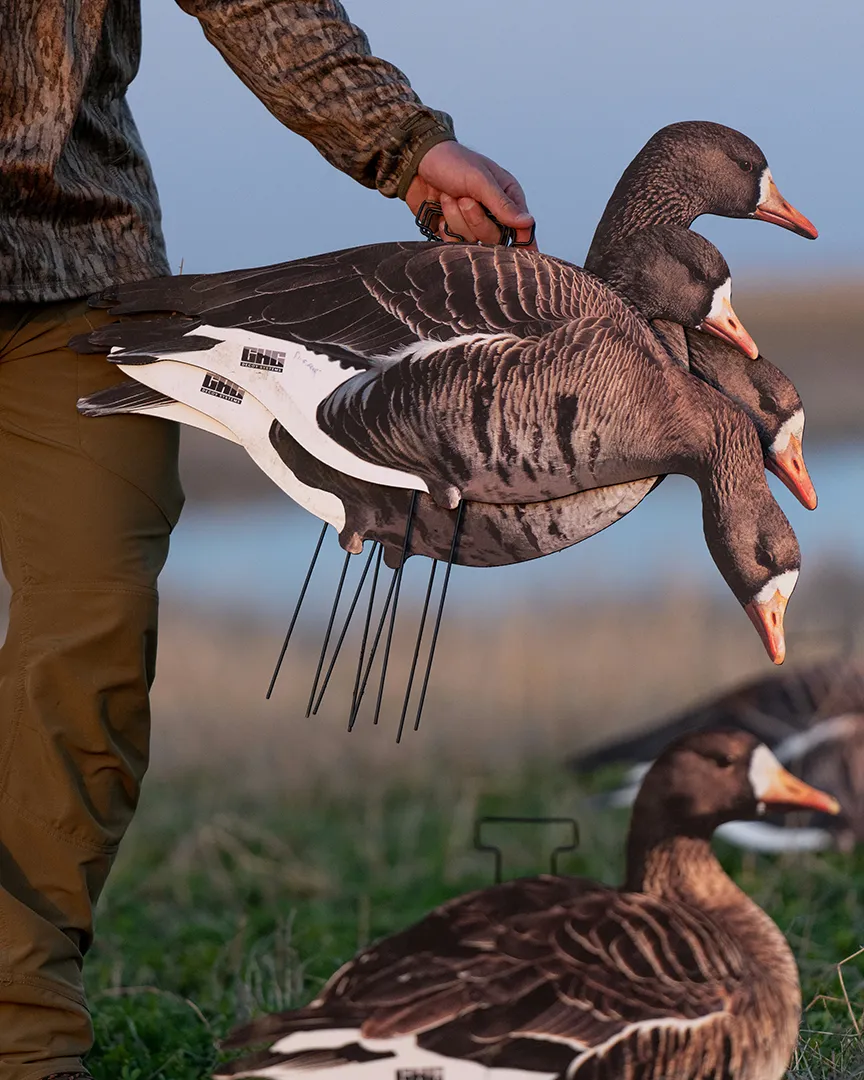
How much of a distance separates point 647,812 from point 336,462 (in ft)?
3.04

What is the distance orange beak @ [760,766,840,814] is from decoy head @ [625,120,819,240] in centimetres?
95

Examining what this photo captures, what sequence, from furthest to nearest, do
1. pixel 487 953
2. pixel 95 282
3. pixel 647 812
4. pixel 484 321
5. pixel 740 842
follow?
pixel 740 842
pixel 647 812
pixel 95 282
pixel 487 953
pixel 484 321

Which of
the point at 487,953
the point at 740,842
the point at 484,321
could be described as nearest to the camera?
the point at 484,321

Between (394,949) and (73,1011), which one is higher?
(394,949)

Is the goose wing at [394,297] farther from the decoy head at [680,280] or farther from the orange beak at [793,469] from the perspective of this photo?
the orange beak at [793,469]

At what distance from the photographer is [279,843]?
4652mm

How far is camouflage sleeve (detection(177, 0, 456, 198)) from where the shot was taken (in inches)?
93.7

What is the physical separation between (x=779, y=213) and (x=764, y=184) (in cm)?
5

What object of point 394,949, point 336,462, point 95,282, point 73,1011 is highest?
point 95,282

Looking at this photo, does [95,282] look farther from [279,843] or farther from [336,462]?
[279,843]

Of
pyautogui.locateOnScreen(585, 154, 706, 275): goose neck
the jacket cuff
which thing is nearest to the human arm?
the jacket cuff

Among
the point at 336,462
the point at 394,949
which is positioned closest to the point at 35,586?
the point at 336,462

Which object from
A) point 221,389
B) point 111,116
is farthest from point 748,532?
point 111,116

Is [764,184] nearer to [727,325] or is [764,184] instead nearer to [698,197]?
[698,197]
